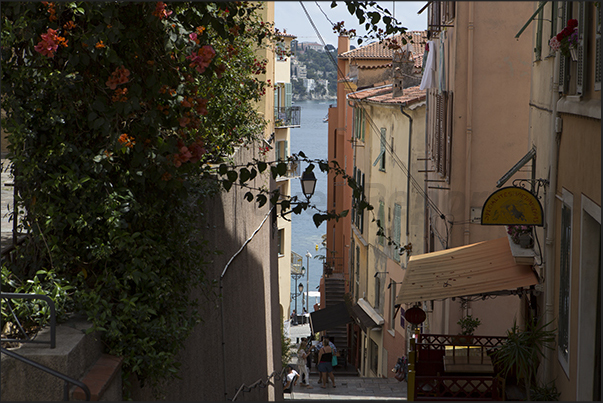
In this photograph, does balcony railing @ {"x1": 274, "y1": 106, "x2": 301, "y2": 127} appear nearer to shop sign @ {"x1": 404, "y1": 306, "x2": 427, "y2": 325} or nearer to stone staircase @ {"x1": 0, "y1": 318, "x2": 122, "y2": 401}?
shop sign @ {"x1": 404, "y1": 306, "x2": 427, "y2": 325}

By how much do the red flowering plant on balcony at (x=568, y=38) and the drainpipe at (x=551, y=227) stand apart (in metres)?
0.76

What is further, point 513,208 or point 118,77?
point 513,208

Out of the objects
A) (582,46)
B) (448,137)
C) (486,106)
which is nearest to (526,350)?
(582,46)

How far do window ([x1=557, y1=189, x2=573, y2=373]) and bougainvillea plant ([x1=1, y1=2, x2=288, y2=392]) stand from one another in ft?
11.7

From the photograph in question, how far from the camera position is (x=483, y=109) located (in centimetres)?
1233

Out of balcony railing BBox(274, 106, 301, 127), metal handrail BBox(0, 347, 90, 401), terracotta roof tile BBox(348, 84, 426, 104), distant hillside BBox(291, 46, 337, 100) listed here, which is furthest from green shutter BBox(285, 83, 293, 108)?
metal handrail BBox(0, 347, 90, 401)

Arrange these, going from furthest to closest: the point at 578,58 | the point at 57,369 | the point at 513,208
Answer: the point at 513,208 < the point at 578,58 < the point at 57,369

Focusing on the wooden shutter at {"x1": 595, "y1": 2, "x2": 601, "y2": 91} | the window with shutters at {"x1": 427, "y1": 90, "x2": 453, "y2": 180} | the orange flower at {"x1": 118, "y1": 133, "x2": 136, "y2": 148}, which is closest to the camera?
the orange flower at {"x1": 118, "y1": 133, "x2": 136, "y2": 148}

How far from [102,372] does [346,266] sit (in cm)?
3221

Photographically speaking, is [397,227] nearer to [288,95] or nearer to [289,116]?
[289,116]

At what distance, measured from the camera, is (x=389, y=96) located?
23281 millimetres

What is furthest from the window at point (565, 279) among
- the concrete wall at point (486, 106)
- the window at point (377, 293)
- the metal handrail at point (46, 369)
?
the window at point (377, 293)

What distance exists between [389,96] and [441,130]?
913cm

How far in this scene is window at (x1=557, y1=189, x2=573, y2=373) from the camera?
634cm
